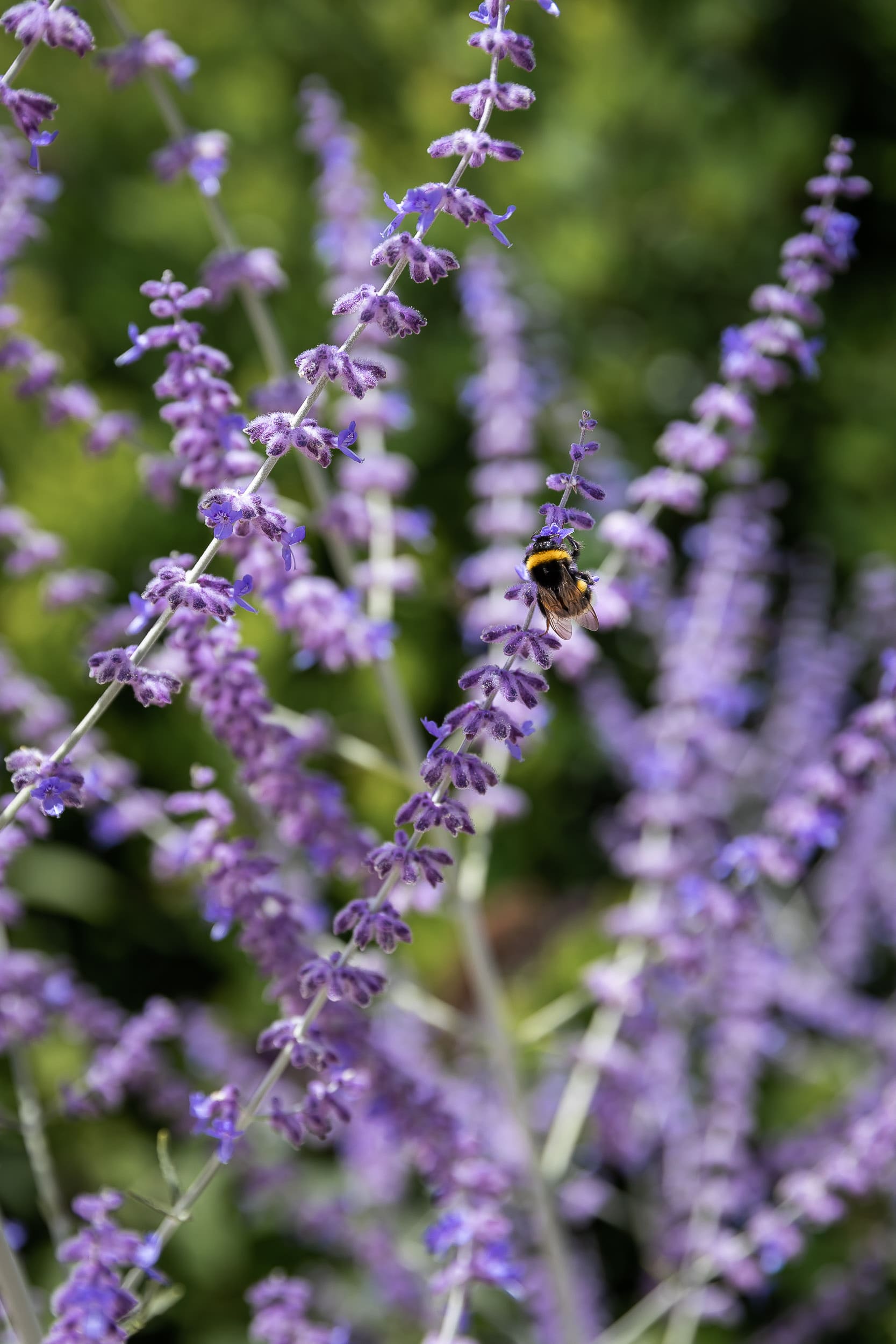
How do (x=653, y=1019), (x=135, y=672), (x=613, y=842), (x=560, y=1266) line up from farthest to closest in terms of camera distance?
(x=613, y=842), (x=653, y=1019), (x=560, y=1266), (x=135, y=672)

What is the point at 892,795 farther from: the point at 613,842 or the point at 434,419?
the point at 434,419

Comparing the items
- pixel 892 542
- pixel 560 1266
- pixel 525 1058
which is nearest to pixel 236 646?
pixel 560 1266

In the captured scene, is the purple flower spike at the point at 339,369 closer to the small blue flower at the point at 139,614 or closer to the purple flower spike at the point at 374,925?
the small blue flower at the point at 139,614

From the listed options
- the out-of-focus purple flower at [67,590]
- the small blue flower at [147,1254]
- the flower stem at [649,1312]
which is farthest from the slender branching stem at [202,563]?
the flower stem at [649,1312]

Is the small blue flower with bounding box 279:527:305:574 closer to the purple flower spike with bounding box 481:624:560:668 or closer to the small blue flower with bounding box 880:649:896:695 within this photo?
the purple flower spike with bounding box 481:624:560:668

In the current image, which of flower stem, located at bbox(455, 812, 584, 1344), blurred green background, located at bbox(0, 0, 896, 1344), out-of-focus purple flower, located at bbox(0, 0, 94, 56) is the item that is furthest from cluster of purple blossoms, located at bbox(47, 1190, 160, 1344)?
blurred green background, located at bbox(0, 0, 896, 1344)

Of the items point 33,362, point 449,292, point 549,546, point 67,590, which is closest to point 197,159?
point 33,362
